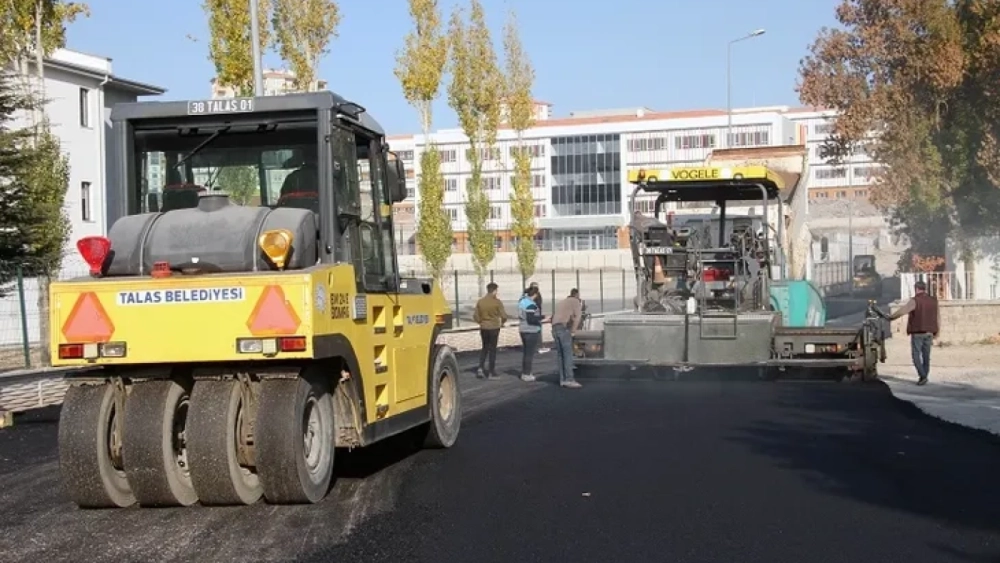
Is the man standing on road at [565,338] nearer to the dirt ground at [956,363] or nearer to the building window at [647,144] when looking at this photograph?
the dirt ground at [956,363]

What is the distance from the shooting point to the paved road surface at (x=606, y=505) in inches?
317

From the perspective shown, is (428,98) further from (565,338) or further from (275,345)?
(275,345)

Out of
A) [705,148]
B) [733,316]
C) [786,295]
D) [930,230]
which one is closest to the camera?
[733,316]

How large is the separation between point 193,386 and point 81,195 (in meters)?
37.6

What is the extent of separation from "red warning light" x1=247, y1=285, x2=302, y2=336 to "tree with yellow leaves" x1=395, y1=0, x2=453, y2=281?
37045 mm

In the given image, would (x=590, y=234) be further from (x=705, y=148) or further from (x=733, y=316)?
(x=733, y=316)

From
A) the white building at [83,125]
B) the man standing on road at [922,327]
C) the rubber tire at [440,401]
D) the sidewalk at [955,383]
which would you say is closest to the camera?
the rubber tire at [440,401]

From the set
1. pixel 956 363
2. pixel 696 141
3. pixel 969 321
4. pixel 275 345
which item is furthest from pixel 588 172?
pixel 275 345

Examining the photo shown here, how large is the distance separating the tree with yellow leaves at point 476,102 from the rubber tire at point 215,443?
41.5 m

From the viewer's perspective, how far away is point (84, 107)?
4553cm

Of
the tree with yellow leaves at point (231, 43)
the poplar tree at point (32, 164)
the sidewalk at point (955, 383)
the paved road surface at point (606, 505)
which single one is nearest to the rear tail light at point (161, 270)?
the paved road surface at point (606, 505)

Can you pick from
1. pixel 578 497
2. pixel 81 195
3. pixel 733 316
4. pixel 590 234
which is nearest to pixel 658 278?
pixel 733 316

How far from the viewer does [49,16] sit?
3061 centimetres

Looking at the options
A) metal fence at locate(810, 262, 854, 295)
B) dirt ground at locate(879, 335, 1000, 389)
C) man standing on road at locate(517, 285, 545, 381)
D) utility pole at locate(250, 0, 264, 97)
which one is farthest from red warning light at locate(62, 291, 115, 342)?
metal fence at locate(810, 262, 854, 295)
